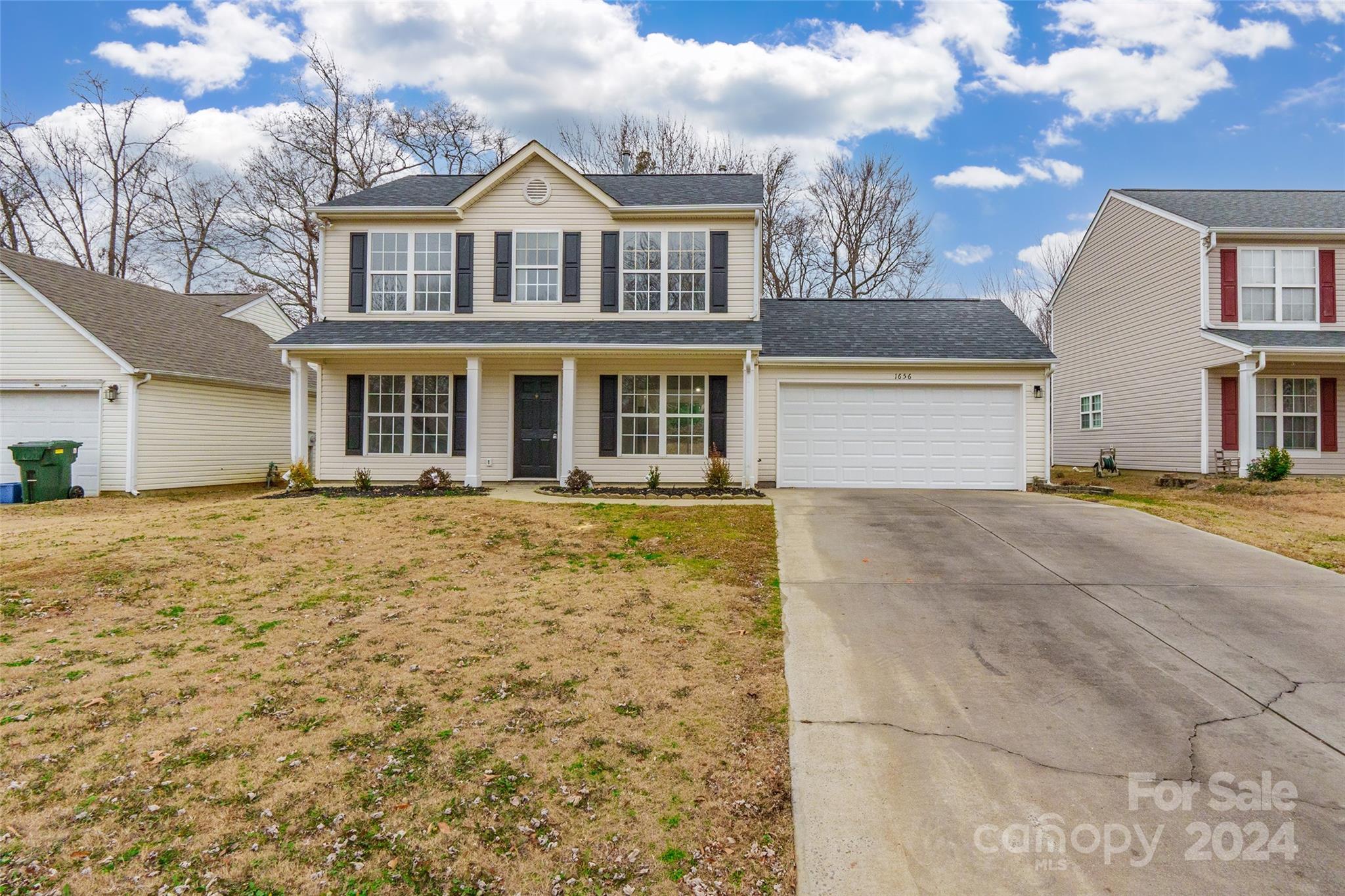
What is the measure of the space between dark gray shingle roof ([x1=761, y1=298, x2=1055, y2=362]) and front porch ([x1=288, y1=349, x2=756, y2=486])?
2.02 metres

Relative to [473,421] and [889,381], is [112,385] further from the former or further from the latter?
[889,381]

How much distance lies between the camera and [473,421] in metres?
12.4

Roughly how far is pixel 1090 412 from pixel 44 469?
2642 centimetres

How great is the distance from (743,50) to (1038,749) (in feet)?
72.8

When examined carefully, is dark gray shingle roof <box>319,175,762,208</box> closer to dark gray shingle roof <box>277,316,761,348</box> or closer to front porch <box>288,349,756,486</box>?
dark gray shingle roof <box>277,316,761,348</box>

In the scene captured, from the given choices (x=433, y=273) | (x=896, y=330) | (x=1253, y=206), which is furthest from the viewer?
(x=1253, y=206)

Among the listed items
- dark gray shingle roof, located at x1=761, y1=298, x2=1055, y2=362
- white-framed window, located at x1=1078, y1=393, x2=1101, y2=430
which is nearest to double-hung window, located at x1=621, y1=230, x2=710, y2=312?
dark gray shingle roof, located at x1=761, y1=298, x2=1055, y2=362

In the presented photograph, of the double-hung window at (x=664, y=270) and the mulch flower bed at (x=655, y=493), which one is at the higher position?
the double-hung window at (x=664, y=270)

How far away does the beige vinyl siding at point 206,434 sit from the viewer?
13.9 m

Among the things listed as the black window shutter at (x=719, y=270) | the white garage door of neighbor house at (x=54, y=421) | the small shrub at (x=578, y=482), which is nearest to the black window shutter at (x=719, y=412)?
the black window shutter at (x=719, y=270)

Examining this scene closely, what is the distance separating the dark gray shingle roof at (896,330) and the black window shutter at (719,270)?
4.40 ft

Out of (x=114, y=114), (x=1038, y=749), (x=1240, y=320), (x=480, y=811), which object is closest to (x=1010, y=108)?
(x=1240, y=320)

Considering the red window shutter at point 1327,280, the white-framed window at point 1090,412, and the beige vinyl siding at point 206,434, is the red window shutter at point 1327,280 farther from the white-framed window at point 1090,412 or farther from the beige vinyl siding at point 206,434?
the beige vinyl siding at point 206,434

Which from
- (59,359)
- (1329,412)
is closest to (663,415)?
(59,359)
